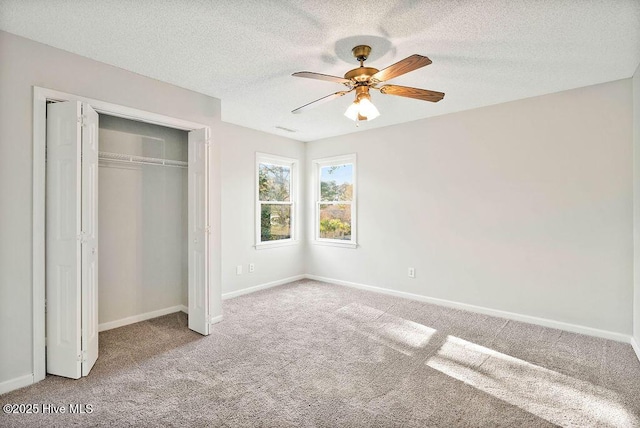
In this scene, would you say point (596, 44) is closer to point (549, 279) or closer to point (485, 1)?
point (485, 1)

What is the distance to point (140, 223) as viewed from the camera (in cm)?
369

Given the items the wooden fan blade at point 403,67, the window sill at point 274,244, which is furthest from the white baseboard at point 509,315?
the wooden fan blade at point 403,67

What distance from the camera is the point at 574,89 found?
11.1 feet

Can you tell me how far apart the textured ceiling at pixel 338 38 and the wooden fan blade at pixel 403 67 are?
0.30 meters

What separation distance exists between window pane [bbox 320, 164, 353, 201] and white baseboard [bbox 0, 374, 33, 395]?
4.37m

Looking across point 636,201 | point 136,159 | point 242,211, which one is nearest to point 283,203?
point 242,211

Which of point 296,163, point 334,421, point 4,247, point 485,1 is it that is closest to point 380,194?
point 296,163

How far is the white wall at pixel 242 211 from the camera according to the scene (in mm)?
4715

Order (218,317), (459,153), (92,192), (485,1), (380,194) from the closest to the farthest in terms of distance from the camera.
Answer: (485,1)
(92,192)
(218,317)
(459,153)
(380,194)

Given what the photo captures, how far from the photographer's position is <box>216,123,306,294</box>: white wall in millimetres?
4715

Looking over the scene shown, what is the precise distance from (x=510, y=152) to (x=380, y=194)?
6.06ft

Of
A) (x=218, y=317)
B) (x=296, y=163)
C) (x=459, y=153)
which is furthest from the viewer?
(x=296, y=163)

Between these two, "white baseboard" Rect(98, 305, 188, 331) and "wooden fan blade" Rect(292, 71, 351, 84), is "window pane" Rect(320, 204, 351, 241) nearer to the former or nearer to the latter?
"white baseboard" Rect(98, 305, 188, 331)

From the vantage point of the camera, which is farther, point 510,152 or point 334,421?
point 510,152
